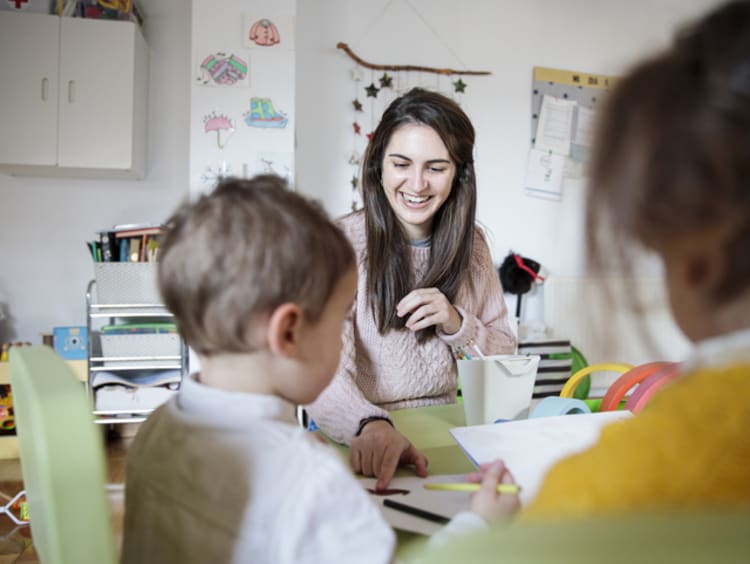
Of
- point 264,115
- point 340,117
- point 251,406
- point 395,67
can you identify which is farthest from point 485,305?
point 395,67

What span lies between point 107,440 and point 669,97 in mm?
2855

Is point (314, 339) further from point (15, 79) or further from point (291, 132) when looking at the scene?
point (15, 79)

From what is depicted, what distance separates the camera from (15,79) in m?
2.39

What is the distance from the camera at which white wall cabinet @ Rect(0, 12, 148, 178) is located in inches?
94.0

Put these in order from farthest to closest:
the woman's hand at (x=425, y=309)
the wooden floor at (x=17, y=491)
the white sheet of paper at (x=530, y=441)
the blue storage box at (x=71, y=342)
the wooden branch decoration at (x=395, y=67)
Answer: the wooden branch decoration at (x=395, y=67), the blue storage box at (x=71, y=342), the wooden floor at (x=17, y=491), the woman's hand at (x=425, y=309), the white sheet of paper at (x=530, y=441)

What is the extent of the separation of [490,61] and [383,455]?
2.90 meters

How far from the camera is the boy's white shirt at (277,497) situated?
18.4 inches

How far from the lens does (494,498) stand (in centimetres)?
57

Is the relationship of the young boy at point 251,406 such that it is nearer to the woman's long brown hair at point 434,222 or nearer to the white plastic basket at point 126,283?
the woman's long brown hair at point 434,222

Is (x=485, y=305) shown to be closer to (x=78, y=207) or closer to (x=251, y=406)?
(x=251, y=406)

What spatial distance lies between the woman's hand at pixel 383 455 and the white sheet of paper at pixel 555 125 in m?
2.84

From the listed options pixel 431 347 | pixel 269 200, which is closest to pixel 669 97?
pixel 269 200

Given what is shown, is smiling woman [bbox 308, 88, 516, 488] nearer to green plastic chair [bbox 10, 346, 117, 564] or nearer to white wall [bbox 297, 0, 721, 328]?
green plastic chair [bbox 10, 346, 117, 564]

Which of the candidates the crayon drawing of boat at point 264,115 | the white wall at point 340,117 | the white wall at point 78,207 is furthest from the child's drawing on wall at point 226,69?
the white wall at point 78,207
